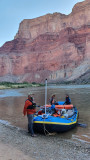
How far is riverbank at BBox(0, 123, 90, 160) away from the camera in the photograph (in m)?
4.30

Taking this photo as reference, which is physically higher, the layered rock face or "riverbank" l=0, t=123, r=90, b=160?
the layered rock face

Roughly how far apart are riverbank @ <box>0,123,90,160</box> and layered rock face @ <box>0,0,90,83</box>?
214 feet

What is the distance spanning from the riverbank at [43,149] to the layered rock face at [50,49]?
2571 inches

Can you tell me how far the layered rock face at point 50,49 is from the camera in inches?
3177

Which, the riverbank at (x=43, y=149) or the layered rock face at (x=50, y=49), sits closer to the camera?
the riverbank at (x=43, y=149)

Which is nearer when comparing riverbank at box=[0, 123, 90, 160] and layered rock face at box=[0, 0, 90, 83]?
riverbank at box=[0, 123, 90, 160]

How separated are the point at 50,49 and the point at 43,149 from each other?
89712 millimetres

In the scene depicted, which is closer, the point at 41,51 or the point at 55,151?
the point at 55,151

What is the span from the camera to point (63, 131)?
6.94m

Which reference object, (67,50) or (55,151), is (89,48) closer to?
(67,50)

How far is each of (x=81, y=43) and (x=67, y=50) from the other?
872cm

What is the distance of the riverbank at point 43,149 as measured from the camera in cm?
430

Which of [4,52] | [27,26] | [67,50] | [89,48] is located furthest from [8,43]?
[89,48]

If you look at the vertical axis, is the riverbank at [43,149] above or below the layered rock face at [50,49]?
below
